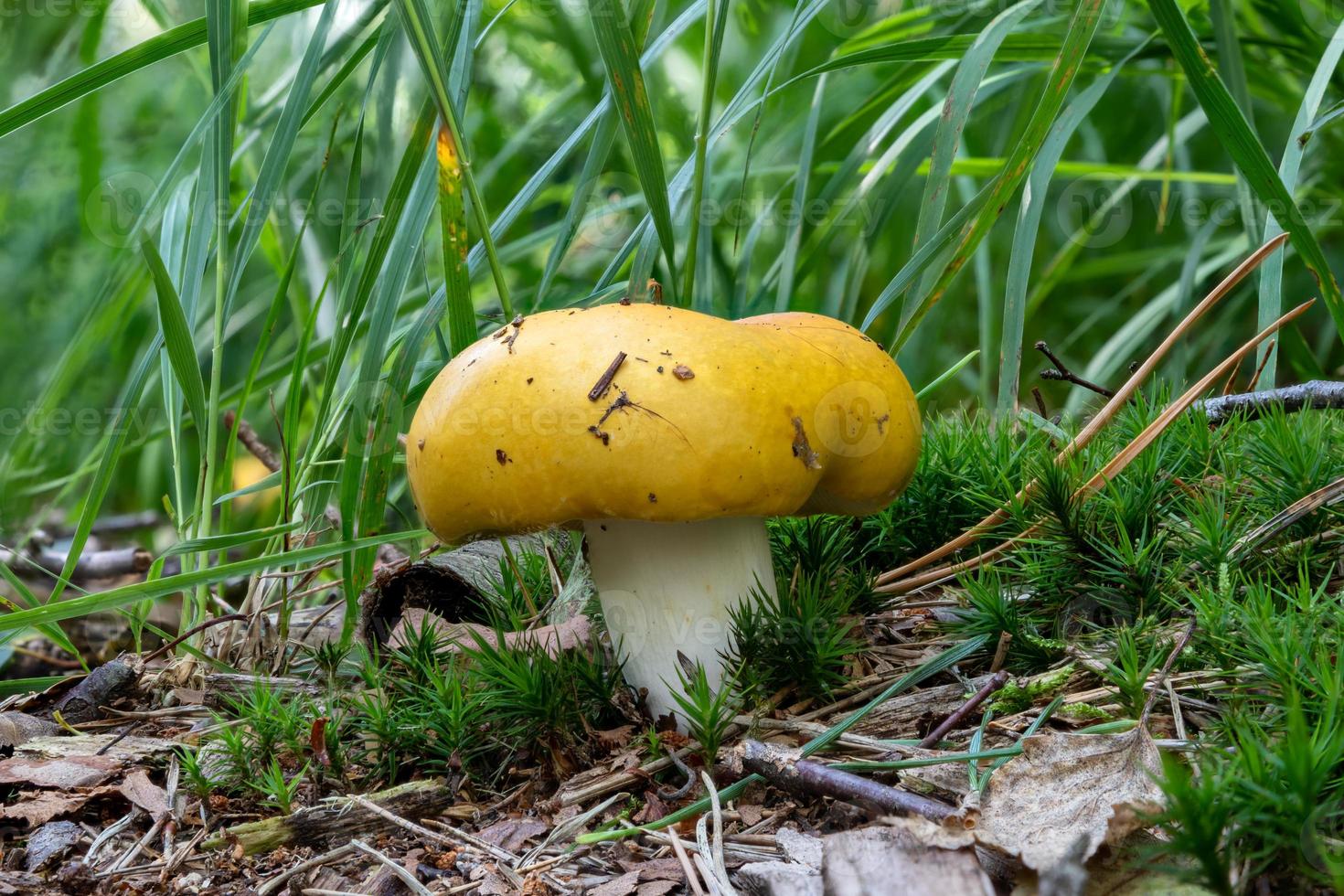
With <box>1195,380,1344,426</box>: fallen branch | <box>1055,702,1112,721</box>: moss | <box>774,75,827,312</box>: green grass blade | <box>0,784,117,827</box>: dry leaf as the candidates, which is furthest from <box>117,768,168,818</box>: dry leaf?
<box>1195,380,1344,426</box>: fallen branch

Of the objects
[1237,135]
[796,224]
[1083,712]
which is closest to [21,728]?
[1083,712]

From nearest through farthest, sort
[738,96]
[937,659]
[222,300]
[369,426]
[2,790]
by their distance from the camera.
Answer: [937,659], [2,790], [369,426], [222,300], [738,96]

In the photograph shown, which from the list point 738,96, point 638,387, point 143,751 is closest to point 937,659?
point 638,387

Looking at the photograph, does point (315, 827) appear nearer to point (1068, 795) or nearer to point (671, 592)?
point (671, 592)

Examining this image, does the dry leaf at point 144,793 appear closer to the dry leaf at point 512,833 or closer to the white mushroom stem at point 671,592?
the dry leaf at point 512,833

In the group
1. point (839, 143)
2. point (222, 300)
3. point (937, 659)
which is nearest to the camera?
point (937, 659)

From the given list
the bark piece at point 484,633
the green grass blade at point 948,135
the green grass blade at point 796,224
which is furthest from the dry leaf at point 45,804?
the green grass blade at point 796,224

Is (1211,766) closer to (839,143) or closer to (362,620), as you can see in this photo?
(362,620)
